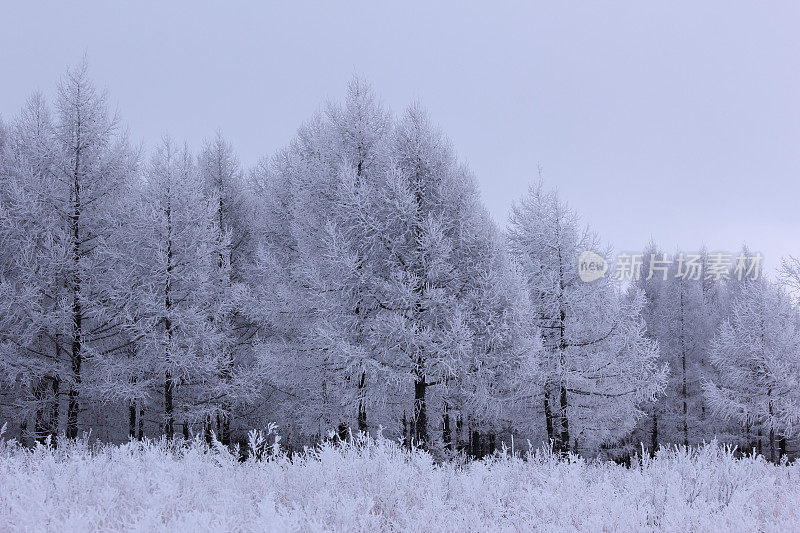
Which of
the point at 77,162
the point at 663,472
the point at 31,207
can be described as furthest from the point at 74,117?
the point at 663,472

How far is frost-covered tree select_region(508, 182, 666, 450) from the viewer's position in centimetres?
1388

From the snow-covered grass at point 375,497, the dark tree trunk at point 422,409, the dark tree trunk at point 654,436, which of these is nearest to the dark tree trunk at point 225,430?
the dark tree trunk at point 422,409

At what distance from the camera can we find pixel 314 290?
12.1m

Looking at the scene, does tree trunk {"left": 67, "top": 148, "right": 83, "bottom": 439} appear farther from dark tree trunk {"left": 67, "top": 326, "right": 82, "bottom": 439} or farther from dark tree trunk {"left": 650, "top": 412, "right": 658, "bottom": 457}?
dark tree trunk {"left": 650, "top": 412, "right": 658, "bottom": 457}

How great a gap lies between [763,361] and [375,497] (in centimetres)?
1859

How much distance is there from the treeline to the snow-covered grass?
443 centimetres

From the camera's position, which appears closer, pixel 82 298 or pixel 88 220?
pixel 82 298

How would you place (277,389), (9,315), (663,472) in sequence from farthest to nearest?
(277,389), (9,315), (663,472)

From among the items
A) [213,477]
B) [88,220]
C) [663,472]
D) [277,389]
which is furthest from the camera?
[277,389]

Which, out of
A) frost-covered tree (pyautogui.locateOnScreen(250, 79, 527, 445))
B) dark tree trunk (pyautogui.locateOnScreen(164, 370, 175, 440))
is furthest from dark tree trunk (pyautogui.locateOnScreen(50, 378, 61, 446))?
frost-covered tree (pyautogui.locateOnScreen(250, 79, 527, 445))

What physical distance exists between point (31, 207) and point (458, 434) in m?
16.4

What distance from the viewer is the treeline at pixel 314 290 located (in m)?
11.2

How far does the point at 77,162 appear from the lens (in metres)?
13.2

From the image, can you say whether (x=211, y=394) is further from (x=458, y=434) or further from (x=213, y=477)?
(x=458, y=434)
